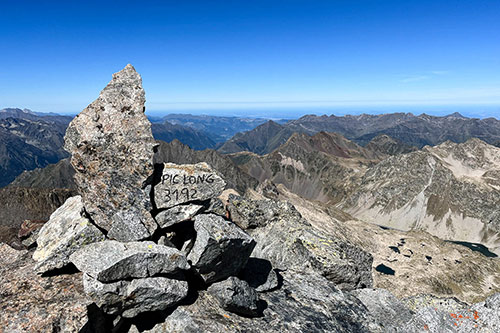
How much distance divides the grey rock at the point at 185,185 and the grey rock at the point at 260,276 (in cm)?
540

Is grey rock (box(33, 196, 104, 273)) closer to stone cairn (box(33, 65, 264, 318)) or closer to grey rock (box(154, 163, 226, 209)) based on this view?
stone cairn (box(33, 65, 264, 318))

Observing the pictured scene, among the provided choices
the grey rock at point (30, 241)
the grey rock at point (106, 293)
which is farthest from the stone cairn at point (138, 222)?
the grey rock at point (30, 241)

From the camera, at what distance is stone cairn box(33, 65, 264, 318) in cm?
1284

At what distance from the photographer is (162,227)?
15.6 m

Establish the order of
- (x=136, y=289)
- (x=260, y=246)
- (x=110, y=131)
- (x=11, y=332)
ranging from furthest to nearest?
(x=260, y=246)
(x=110, y=131)
(x=136, y=289)
(x=11, y=332)

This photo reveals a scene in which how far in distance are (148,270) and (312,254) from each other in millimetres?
12487

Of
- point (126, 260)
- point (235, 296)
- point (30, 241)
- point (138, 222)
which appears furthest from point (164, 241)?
point (30, 241)

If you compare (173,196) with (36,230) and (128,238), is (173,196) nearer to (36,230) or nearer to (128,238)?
(128,238)

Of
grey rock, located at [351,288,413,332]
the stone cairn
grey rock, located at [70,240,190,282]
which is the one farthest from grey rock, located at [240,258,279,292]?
grey rock, located at [351,288,413,332]

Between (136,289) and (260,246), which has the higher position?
(136,289)

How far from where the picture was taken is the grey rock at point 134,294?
1188cm

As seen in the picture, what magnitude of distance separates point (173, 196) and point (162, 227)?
1.81 m

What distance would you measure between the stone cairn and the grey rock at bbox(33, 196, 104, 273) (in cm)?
5

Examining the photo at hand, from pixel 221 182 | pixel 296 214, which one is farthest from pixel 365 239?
pixel 221 182
